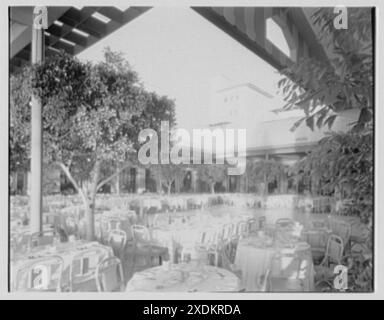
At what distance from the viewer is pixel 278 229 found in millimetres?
2205

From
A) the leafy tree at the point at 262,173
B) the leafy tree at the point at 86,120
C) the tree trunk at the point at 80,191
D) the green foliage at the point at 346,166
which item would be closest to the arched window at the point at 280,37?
the green foliage at the point at 346,166

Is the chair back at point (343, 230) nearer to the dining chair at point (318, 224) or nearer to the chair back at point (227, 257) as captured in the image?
the dining chair at point (318, 224)

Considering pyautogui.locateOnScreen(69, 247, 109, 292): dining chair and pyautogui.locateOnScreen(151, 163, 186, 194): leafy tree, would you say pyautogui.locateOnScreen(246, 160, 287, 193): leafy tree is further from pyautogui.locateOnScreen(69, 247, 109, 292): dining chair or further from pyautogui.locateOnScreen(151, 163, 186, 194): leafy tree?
pyautogui.locateOnScreen(69, 247, 109, 292): dining chair

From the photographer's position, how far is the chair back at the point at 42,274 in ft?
7.12

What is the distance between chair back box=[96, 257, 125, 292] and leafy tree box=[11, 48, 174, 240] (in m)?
0.35

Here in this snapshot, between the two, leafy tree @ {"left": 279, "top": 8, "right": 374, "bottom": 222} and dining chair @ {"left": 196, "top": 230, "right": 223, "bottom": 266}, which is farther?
dining chair @ {"left": 196, "top": 230, "right": 223, "bottom": 266}

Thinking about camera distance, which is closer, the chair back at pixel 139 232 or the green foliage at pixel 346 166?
the green foliage at pixel 346 166

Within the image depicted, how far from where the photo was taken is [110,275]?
2184 mm

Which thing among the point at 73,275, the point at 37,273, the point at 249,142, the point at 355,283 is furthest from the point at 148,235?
the point at 355,283

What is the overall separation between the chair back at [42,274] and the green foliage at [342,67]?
2.24m

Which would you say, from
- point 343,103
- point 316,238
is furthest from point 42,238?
point 343,103

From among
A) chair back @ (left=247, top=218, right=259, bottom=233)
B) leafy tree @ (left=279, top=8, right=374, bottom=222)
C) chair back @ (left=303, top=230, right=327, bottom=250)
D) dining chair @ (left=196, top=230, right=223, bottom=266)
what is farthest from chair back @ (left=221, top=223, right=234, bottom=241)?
leafy tree @ (left=279, top=8, right=374, bottom=222)

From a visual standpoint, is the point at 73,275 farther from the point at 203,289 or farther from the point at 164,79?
the point at 164,79

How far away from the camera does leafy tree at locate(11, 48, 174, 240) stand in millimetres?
2191
